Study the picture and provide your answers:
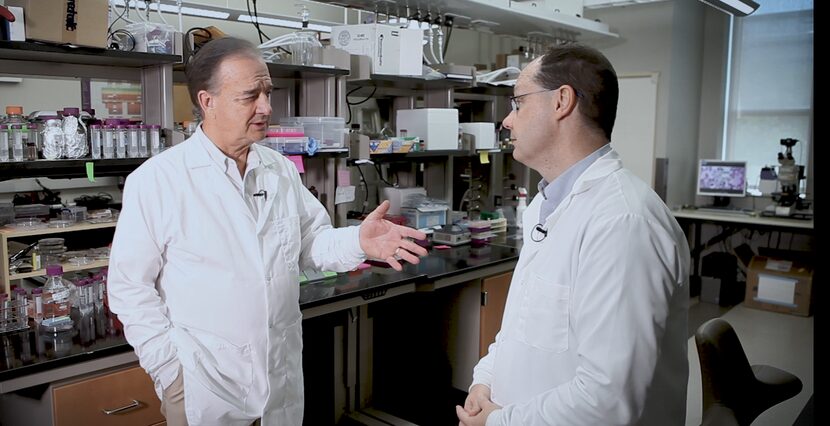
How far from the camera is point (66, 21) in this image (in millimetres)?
1937

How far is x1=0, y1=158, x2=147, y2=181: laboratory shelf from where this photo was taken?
6.42 ft

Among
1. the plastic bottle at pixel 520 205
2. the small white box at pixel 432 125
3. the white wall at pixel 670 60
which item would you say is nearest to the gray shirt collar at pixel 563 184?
the small white box at pixel 432 125

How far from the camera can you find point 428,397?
11.1 ft

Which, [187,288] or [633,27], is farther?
[633,27]

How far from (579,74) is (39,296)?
1.79 metres

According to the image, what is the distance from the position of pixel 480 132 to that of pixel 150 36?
1.96 meters

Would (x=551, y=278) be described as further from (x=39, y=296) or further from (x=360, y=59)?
(x=360, y=59)

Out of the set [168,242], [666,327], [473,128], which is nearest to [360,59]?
[473,128]

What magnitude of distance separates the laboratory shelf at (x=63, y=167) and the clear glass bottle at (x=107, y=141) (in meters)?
0.04

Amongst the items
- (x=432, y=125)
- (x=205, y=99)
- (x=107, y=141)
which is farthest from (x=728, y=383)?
(x=107, y=141)

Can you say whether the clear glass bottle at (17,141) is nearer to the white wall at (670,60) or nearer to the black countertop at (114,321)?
the black countertop at (114,321)

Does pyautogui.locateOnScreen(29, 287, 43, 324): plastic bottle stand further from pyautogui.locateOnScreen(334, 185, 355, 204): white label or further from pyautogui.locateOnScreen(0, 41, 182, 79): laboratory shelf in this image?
pyautogui.locateOnScreen(334, 185, 355, 204): white label

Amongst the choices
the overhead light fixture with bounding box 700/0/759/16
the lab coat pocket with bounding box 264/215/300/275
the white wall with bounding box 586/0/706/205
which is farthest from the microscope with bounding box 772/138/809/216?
the lab coat pocket with bounding box 264/215/300/275

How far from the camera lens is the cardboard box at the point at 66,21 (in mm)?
1891
